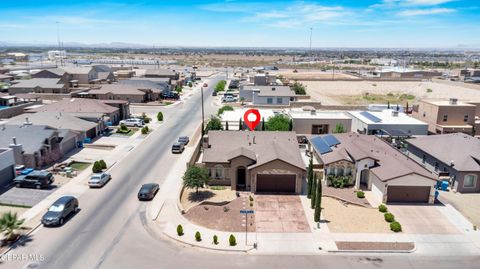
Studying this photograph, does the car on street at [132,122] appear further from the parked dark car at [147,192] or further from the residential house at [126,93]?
the parked dark car at [147,192]

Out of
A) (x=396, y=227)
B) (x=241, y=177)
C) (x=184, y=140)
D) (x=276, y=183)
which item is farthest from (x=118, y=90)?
(x=396, y=227)

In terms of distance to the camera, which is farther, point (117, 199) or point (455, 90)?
point (455, 90)

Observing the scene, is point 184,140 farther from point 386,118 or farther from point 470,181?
point 470,181

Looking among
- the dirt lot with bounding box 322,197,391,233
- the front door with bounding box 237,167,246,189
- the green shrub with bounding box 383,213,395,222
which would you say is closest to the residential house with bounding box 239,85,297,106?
the front door with bounding box 237,167,246,189

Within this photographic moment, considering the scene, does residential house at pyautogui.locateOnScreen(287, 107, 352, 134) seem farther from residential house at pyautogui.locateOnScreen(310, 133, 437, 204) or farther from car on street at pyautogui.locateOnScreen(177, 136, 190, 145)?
car on street at pyautogui.locateOnScreen(177, 136, 190, 145)

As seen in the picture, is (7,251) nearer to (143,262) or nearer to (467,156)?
(143,262)

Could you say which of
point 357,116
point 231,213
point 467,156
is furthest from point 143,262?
point 357,116
